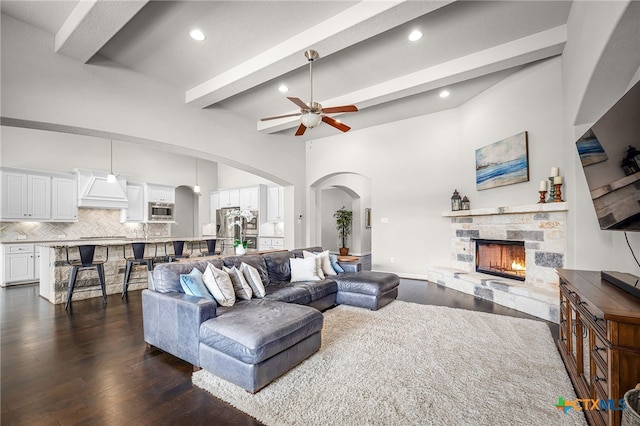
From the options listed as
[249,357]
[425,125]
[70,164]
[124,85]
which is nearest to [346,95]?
[425,125]

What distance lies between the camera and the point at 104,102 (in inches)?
155

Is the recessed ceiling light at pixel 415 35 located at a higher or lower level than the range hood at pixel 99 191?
higher

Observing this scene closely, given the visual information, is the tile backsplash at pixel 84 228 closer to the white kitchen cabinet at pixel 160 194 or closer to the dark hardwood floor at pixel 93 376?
the white kitchen cabinet at pixel 160 194

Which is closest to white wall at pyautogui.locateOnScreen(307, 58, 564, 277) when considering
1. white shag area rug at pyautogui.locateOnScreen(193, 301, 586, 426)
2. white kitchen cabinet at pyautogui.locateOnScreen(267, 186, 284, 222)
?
white kitchen cabinet at pyautogui.locateOnScreen(267, 186, 284, 222)

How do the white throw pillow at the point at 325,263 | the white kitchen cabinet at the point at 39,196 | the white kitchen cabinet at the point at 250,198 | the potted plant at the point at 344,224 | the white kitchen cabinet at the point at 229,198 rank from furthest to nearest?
the potted plant at the point at 344,224, the white kitchen cabinet at the point at 229,198, the white kitchen cabinet at the point at 250,198, the white kitchen cabinet at the point at 39,196, the white throw pillow at the point at 325,263

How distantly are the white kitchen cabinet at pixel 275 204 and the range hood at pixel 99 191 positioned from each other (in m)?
3.81

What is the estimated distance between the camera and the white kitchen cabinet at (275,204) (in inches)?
336

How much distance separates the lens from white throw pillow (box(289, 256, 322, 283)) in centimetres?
406

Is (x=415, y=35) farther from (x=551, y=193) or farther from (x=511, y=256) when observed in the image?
(x=511, y=256)

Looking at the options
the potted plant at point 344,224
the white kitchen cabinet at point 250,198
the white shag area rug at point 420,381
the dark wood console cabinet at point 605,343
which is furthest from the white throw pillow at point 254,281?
the potted plant at point 344,224

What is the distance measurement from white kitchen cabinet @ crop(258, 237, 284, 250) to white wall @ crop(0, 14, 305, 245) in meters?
2.98

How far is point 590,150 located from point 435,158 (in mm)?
3729

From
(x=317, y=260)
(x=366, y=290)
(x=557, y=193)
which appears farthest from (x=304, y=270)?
(x=557, y=193)

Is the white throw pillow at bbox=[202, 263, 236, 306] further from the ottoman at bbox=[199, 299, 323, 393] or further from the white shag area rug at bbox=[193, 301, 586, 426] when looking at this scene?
the white shag area rug at bbox=[193, 301, 586, 426]
